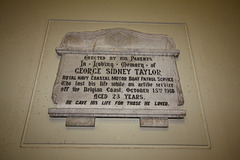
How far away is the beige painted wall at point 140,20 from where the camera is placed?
5.18ft

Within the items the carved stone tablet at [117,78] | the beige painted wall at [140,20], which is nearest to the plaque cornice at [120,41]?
the carved stone tablet at [117,78]

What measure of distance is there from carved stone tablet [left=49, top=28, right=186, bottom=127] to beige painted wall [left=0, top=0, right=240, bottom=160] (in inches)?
14.7

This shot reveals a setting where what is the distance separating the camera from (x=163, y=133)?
1.66m

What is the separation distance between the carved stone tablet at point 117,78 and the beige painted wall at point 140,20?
14.7 inches

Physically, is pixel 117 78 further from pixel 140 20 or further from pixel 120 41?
pixel 140 20

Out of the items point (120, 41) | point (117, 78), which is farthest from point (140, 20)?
point (117, 78)

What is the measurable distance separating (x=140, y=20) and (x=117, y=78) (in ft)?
3.85

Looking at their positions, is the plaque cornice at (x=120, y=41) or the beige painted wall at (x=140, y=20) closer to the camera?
the beige painted wall at (x=140, y=20)

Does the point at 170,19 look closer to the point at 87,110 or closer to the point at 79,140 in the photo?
the point at 87,110

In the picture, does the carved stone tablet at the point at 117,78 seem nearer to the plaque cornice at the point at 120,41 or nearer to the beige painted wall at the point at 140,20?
the plaque cornice at the point at 120,41

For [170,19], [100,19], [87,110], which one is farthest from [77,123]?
[170,19]

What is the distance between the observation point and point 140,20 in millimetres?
2393

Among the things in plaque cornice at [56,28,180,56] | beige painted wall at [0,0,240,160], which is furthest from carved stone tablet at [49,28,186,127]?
beige painted wall at [0,0,240,160]

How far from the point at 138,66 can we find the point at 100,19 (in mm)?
1090
